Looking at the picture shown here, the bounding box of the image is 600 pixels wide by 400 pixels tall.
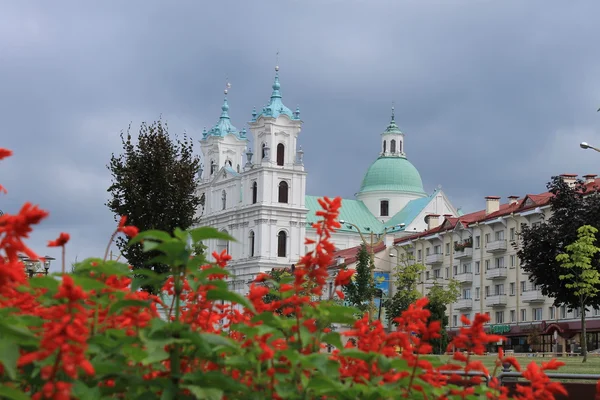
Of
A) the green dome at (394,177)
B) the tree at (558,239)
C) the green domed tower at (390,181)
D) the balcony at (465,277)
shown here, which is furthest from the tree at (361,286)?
the green dome at (394,177)

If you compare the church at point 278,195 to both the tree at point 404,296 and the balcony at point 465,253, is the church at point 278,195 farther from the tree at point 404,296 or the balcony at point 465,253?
the tree at point 404,296

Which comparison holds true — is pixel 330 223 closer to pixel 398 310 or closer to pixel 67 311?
pixel 67 311

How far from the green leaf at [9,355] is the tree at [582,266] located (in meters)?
45.6

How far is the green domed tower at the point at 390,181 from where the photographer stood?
181750mm

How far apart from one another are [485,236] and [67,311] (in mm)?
101745

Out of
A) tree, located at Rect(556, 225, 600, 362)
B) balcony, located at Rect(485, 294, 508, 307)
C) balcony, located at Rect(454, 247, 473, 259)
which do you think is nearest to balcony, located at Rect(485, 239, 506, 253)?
balcony, located at Rect(454, 247, 473, 259)

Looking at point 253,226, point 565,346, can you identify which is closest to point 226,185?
point 253,226

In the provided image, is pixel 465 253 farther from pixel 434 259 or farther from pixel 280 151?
pixel 280 151

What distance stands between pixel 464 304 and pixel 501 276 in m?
7.73

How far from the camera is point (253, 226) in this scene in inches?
6363

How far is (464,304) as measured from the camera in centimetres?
10644

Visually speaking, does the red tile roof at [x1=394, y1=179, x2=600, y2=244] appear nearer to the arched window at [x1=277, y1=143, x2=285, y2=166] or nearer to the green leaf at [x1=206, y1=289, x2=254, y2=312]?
the arched window at [x1=277, y1=143, x2=285, y2=166]

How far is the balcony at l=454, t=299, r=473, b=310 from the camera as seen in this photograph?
10562 cm

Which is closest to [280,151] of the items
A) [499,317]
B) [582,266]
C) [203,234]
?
[499,317]
